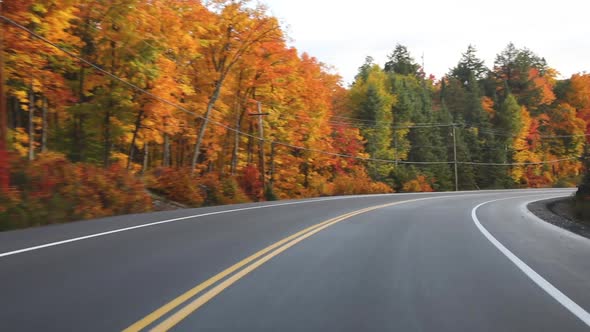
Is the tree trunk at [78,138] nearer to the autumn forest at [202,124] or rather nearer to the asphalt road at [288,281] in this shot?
the autumn forest at [202,124]

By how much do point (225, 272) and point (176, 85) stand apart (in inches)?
840

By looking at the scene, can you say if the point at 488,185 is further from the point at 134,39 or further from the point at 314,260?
the point at 314,260

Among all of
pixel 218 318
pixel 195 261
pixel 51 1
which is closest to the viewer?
pixel 218 318

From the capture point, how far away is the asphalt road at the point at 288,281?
486 centimetres

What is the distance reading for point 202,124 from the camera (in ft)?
110

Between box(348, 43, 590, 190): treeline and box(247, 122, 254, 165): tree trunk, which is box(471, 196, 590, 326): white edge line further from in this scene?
box(348, 43, 590, 190): treeline

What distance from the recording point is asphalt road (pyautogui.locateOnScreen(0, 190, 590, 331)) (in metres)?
4.86

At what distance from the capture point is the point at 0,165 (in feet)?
43.6

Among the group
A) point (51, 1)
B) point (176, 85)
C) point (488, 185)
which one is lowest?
point (488, 185)

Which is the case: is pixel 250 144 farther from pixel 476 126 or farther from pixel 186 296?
pixel 476 126

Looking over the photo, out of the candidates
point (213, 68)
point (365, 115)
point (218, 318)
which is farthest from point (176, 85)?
point (365, 115)

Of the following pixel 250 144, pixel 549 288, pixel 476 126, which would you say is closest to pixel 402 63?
pixel 476 126

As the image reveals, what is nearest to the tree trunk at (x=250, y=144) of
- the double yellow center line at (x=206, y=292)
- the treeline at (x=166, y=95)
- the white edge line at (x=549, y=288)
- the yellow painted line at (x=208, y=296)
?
the treeline at (x=166, y=95)

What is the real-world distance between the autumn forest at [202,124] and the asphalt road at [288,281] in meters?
6.02
